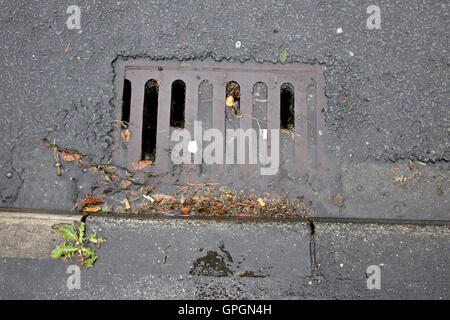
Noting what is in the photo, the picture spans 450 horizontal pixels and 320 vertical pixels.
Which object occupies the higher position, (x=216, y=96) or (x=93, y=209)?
(x=216, y=96)

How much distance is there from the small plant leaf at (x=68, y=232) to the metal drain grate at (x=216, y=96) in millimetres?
571

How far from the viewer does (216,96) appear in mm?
2086

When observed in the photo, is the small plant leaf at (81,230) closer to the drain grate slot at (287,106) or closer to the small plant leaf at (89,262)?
the small plant leaf at (89,262)

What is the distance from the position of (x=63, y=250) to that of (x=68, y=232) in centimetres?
10

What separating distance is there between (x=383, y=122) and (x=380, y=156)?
0.69ft

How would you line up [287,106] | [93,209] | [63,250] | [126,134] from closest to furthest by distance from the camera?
[63,250], [93,209], [126,134], [287,106]

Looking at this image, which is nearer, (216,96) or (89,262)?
(89,262)

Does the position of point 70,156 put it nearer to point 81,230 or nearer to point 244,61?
point 81,230

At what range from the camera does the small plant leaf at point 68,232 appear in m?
1.79

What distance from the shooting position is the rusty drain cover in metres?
2.03

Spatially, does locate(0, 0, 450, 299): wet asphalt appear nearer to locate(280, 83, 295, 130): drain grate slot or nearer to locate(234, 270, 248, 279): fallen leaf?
locate(280, 83, 295, 130): drain grate slot

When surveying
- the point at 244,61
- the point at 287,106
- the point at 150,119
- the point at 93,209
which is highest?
the point at 244,61

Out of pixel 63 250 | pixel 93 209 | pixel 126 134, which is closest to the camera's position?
pixel 63 250

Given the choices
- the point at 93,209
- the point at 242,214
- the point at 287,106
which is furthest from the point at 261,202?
the point at 93,209
